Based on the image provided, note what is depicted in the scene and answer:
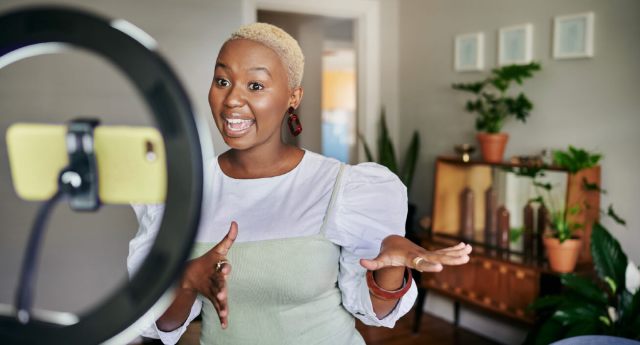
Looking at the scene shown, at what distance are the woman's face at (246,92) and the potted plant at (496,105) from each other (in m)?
2.62

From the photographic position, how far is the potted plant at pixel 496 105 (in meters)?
3.27

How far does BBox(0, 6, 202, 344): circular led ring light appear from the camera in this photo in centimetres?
25

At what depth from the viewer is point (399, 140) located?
175 inches

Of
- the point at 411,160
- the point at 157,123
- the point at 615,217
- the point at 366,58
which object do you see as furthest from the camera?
the point at 366,58

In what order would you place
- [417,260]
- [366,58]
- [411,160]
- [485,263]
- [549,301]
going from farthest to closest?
[366,58]
[411,160]
[485,263]
[549,301]
[417,260]

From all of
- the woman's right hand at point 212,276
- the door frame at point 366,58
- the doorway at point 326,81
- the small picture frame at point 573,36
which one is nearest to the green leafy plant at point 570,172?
the small picture frame at point 573,36

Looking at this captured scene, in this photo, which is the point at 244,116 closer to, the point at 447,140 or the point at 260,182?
the point at 260,182

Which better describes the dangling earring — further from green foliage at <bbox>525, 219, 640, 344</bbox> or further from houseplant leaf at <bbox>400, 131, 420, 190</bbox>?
houseplant leaf at <bbox>400, 131, 420, 190</bbox>

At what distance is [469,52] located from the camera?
149 inches

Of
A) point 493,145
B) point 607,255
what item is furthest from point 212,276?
point 493,145

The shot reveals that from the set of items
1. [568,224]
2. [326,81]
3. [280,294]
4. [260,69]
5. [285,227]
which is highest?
[326,81]

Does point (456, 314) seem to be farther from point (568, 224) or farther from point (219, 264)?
point (219, 264)

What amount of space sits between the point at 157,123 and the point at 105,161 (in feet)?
0.12

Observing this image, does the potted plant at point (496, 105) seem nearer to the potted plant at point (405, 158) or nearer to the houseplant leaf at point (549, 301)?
the potted plant at point (405, 158)
